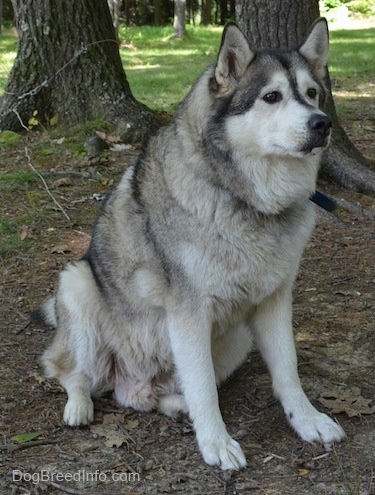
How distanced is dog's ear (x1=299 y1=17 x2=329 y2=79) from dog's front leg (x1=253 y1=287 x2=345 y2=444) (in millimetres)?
1120

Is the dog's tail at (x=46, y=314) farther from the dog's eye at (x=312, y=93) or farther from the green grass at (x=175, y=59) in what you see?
the green grass at (x=175, y=59)

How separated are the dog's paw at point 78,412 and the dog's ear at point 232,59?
5.54 feet

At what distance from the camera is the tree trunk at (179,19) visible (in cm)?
2086

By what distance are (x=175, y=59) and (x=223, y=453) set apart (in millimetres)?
14802

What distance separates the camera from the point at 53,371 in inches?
148

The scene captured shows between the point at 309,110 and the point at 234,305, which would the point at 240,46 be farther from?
the point at 234,305

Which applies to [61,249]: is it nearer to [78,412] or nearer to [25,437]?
[78,412]

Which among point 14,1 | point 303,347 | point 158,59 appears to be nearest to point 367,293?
point 303,347

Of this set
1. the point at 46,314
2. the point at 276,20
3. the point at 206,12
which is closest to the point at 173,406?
the point at 46,314

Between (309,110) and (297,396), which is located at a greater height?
(309,110)

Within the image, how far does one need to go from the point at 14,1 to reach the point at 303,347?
4.98 meters

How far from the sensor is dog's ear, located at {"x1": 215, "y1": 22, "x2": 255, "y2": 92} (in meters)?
3.05

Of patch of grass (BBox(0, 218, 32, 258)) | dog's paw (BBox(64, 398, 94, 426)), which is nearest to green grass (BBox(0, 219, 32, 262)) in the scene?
patch of grass (BBox(0, 218, 32, 258))

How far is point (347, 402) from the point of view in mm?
3516
